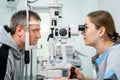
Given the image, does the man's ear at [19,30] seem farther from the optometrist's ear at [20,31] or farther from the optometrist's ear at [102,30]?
the optometrist's ear at [102,30]

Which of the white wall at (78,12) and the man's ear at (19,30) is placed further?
the white wall at (78,12)

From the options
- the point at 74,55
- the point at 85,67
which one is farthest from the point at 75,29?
the point at 85,67

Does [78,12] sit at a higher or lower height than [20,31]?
higher

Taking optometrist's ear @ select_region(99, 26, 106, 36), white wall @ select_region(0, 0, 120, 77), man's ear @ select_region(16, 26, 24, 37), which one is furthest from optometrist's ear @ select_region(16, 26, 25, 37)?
white wall @ select_region(0, 0, 120, 77)

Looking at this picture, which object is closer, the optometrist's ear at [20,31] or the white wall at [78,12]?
the optometrist's ear at [20,31]

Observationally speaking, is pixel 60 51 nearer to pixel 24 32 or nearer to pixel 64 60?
pixel 64 60

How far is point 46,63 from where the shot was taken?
1.70 meters

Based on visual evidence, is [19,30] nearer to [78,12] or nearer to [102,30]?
[102,30]

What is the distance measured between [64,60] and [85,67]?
2.72 meters

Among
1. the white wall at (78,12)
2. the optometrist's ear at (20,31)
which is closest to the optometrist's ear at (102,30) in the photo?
the optometrist's ear at (20,31)

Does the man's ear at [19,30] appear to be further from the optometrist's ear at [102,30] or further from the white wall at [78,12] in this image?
the white wall at [78,12]

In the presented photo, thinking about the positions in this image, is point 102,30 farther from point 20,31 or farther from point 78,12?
point 78,12

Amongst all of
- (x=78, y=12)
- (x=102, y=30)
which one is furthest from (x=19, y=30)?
(x=78, y=12)

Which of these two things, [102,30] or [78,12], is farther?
[78,12]
